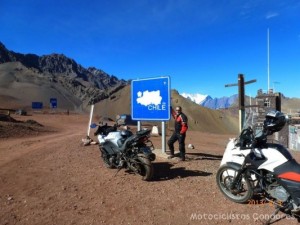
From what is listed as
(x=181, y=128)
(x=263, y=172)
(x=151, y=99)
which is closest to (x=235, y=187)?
(x=263, y=172)

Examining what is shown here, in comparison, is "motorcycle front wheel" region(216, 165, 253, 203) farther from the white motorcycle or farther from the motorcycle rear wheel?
the motorcycle rear wheel

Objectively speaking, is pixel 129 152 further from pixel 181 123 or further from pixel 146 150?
pixel 181 123

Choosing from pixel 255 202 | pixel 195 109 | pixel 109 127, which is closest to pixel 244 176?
pixel 255 202

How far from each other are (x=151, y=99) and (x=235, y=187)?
5.89 meters

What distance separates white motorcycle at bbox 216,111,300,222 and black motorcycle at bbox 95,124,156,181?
1.94 meters

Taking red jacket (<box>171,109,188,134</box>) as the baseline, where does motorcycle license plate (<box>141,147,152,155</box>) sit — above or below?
below

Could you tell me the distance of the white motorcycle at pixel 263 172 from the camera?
5477 millimetres

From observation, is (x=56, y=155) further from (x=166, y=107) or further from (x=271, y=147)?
(x=271, y=147)

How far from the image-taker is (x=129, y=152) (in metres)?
8.70

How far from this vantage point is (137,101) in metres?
12.5

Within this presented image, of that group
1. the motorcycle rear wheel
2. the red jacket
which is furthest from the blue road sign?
the motorcycle rear wheel

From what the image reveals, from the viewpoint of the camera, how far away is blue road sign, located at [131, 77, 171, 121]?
37.7ft

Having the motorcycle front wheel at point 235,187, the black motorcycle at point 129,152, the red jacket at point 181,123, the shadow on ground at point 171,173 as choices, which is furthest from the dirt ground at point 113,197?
the red jacket at point 181,123

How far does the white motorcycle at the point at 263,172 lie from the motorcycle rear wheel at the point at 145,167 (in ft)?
5.86
